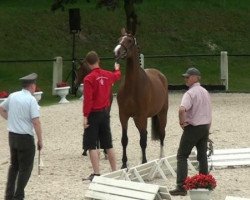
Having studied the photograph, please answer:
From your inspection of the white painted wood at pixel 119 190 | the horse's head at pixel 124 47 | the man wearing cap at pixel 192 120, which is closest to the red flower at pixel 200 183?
the white painted wood at pixel 119 190

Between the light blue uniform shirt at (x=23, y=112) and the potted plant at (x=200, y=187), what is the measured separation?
7.03ft

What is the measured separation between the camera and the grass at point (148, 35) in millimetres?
35250

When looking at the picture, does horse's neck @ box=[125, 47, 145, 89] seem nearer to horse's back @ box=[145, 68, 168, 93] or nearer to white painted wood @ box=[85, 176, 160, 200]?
horse's back @ box=[145, 68, 168, 93]

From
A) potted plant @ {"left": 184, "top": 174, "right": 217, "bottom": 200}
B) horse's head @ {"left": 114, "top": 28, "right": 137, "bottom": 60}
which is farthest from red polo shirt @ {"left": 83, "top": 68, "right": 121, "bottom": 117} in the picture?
potted plant @ {"left": 184, "top": 174, "right": 217, "bottom": 200}

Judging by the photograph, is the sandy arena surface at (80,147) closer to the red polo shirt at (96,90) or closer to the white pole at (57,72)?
the red polo shirt at (96,90)

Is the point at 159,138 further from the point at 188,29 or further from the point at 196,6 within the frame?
the point at 196,6

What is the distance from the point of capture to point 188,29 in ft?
136

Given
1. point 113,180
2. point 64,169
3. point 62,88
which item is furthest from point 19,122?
point 62,88

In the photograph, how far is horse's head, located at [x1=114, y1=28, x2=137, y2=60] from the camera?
12469mm

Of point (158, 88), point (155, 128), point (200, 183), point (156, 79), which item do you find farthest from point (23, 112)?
point (155, 128)

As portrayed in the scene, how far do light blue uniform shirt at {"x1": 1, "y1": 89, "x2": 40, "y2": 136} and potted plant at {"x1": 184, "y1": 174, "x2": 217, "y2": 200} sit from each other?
2144mm

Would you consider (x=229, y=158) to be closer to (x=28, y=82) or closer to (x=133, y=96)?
(x=133, y=96)

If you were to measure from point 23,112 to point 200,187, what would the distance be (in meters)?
2.43

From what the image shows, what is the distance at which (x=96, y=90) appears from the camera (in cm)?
1157
